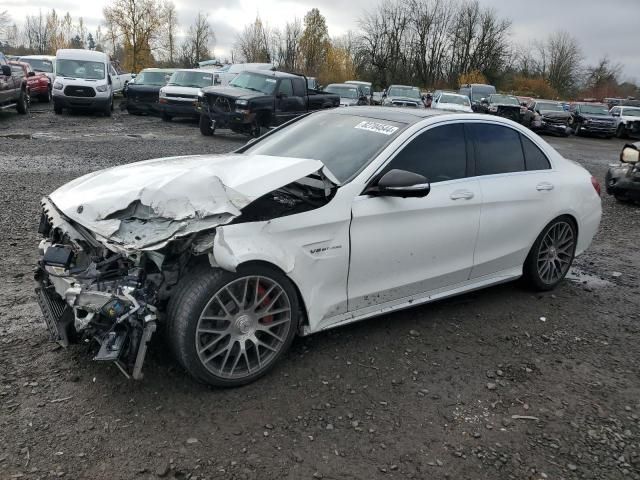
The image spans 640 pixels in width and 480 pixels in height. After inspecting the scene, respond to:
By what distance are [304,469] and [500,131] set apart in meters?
3.27

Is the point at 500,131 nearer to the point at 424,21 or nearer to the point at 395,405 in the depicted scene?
the point at 395,405

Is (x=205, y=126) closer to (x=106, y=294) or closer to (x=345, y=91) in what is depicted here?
(x=345, y=91)

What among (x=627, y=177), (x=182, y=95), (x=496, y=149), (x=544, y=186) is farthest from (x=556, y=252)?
(x=182, y=95)

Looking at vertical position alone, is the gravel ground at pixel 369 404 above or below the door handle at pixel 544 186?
below

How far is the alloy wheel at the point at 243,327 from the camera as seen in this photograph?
10.0ft

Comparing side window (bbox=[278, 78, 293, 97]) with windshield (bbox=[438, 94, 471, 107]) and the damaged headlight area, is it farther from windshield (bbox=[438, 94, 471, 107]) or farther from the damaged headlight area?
the damaged headlight area

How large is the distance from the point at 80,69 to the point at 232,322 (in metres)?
18.4

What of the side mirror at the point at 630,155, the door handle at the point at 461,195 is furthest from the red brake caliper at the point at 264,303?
the side mirror at the point at 630,155

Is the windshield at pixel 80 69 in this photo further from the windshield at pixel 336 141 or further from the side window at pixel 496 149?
the side window at pixel 496 149

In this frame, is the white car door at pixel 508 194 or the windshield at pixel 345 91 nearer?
→ the white car door at pixel 508 194

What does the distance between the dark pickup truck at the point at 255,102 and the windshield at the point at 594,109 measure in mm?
18008

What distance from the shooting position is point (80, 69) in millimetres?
18625

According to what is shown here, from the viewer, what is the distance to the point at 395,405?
10.4 ft

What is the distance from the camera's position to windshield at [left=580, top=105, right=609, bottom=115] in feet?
89.8
